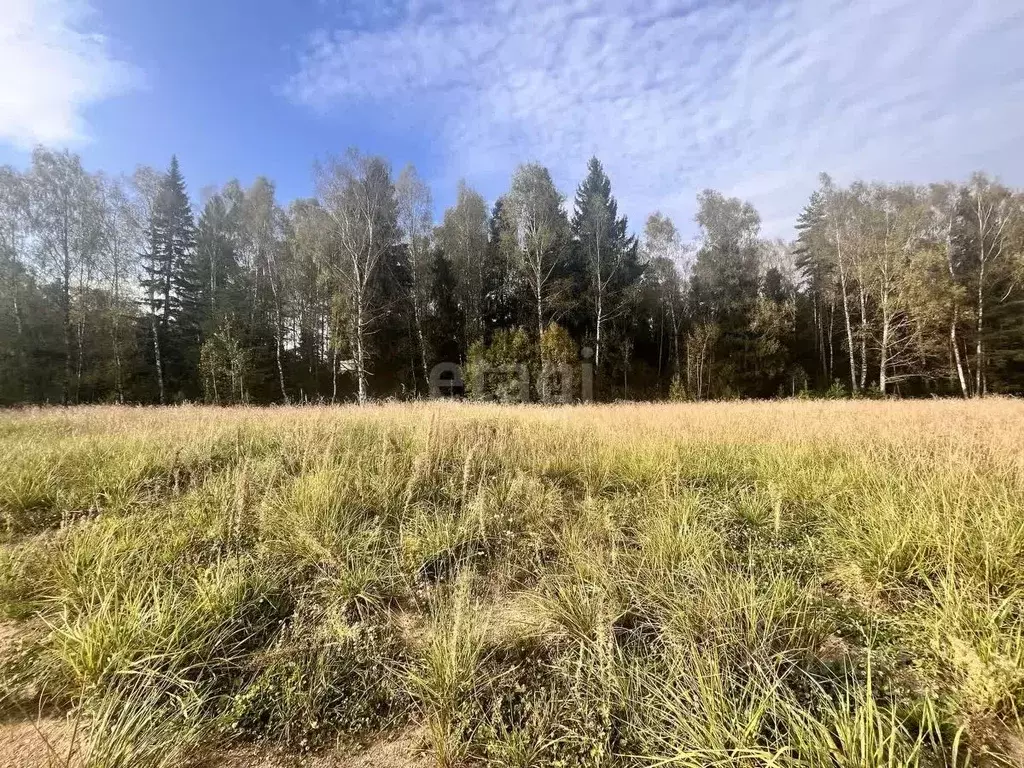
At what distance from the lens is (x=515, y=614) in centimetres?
207

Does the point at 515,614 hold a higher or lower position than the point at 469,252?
lower

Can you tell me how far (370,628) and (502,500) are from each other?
5.03 feet

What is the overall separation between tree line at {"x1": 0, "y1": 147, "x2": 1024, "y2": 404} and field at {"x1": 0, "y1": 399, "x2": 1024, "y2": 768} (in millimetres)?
12608

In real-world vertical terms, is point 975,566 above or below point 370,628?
above

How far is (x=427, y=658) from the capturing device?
1781 millimetres

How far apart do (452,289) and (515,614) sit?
21.3 meters

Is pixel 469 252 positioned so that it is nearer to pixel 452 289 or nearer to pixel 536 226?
pixel 452 289

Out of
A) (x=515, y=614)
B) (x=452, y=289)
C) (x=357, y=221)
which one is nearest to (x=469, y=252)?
(x=452, y=289)

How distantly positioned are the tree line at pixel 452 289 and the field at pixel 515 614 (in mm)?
12608

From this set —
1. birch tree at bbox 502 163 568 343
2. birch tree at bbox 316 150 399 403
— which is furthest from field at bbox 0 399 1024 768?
birch tree at bbox 502 163 568 343

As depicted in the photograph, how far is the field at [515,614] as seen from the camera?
143 centimetres

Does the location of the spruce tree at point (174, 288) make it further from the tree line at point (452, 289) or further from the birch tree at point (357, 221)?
the birch tree at point (357, 221)

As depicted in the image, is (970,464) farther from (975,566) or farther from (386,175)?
(386,175)

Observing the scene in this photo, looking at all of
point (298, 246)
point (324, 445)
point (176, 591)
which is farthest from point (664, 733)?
point (298, 246)
